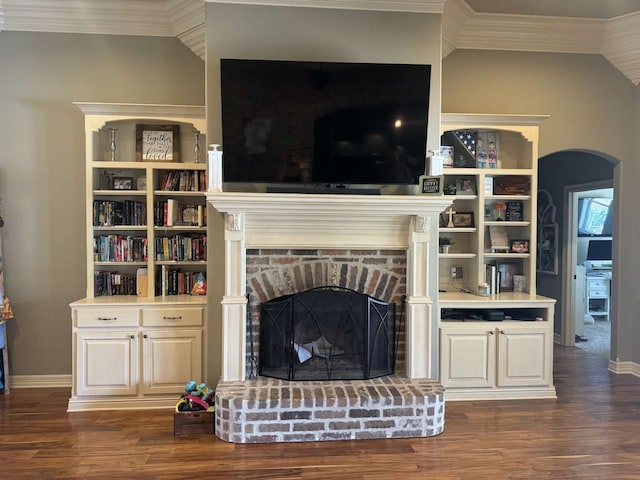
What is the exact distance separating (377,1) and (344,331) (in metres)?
2.42

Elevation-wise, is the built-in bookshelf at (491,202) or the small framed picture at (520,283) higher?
the built-in bookshelf at (491,202)

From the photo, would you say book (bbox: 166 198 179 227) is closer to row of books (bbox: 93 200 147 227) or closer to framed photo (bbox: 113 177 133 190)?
row of books (bbox: 93 200 147 227)

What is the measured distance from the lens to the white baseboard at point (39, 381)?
3939 mm

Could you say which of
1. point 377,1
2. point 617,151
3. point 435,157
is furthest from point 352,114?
point 617,151

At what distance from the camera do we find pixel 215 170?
3115 millimetres

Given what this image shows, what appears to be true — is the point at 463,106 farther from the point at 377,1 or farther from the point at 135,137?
the point at 135,137

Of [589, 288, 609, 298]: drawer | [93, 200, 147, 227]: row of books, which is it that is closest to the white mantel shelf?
[93, 200, 147, 227]: row of books

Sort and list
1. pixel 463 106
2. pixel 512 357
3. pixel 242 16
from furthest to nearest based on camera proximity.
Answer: pixel 463 106
pixel 512 357
pixel 242 16

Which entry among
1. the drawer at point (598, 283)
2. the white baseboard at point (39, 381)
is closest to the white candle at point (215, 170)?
the white baseboard at point (39, 381)

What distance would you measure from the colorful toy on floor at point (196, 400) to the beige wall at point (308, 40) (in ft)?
0.93

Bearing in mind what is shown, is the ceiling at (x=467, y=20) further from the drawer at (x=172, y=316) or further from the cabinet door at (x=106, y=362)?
the cabinet door at (x=106, y=362)

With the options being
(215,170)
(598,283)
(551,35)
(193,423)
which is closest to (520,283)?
(551,35)

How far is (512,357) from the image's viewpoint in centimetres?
372

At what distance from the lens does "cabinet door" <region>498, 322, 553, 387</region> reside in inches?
146
